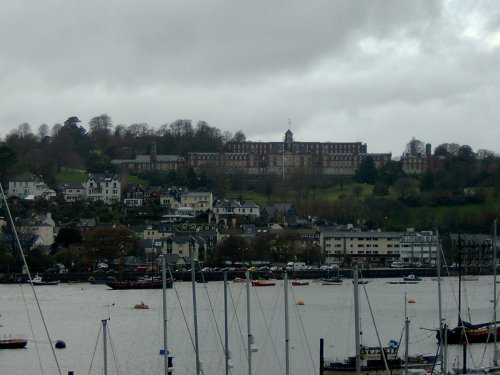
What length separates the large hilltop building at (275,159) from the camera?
137m

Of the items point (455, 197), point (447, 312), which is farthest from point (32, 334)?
point (455, 197)

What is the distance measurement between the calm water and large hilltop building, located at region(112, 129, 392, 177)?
58806mm

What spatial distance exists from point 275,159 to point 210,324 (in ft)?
321

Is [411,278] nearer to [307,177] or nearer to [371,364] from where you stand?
[307,177]

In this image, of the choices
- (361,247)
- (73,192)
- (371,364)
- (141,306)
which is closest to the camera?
(371,364)

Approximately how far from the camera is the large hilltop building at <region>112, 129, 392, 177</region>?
13712 centimetres

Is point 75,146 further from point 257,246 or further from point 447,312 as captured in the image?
point 447,312

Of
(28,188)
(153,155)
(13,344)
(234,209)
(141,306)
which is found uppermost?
(153,155)

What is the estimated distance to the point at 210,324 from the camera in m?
50.4

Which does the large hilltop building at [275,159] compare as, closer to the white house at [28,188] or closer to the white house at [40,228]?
the white house at [28,188]

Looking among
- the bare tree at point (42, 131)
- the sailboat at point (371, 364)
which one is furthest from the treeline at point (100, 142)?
the sailboat at point (371, 364)

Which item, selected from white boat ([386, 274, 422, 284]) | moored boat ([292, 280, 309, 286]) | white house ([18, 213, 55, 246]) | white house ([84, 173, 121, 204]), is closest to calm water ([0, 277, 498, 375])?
moored boat ([292, 280, 309, 286])

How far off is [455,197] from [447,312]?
58729 millimetres

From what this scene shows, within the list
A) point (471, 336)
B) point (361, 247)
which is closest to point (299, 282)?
point (361, 247)
